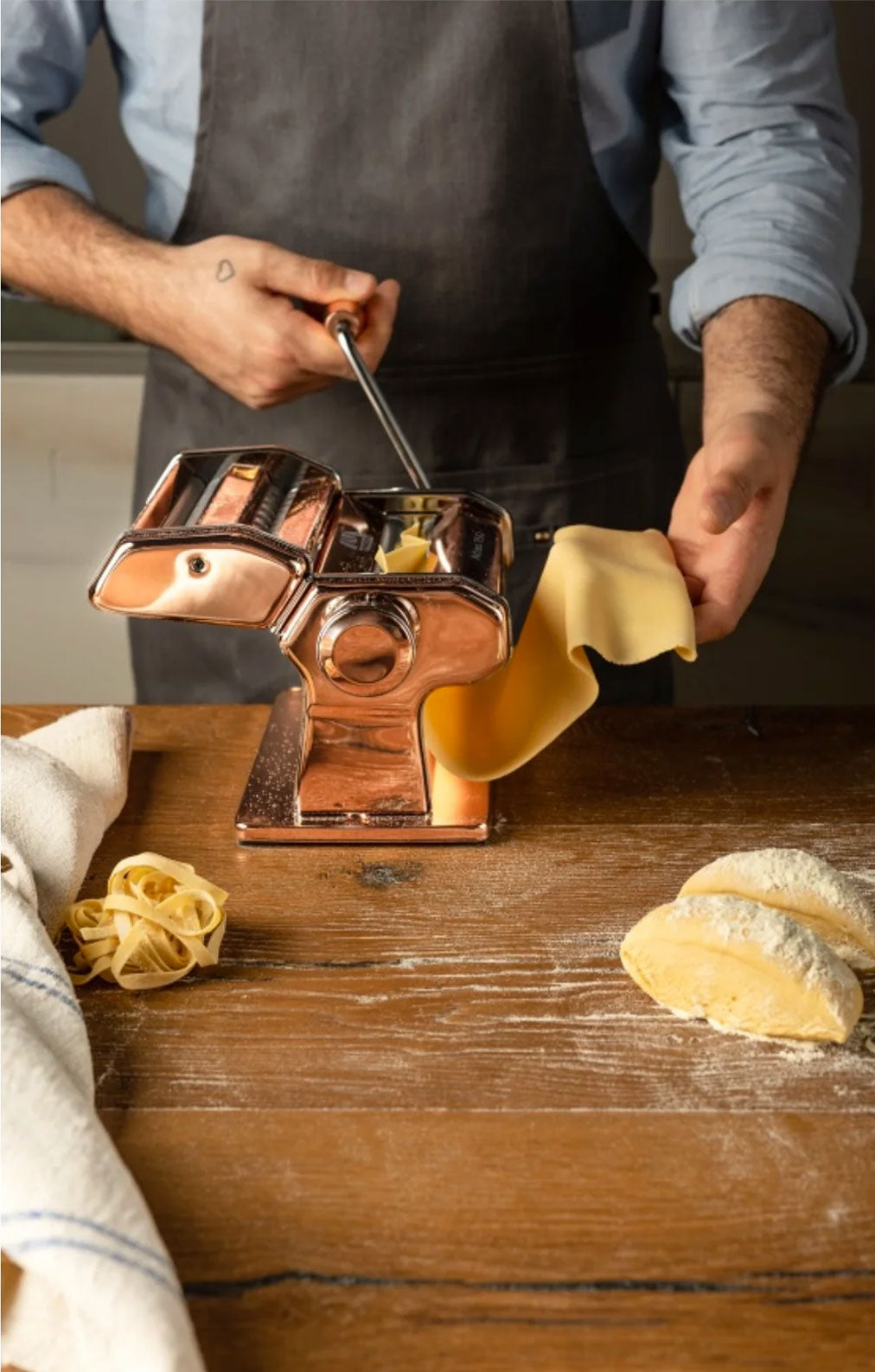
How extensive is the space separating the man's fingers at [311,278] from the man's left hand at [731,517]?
0.27 m

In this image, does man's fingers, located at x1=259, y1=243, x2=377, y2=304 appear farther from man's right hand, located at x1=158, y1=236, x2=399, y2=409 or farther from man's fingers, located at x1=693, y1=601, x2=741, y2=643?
man's fingers, located at x1=693, y1=601, x2=741, y2=643

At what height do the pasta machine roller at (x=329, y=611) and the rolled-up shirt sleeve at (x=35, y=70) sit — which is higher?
the rolled-up shirt sleeve at (x=35, y=70)

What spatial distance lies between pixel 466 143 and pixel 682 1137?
3.06 ft

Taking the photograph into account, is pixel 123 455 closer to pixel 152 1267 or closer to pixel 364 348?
pixel 364 348

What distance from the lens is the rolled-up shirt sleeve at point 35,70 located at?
4.22ft

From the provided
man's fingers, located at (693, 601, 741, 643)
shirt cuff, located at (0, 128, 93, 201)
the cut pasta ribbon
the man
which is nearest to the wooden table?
the cut pasta ribbon

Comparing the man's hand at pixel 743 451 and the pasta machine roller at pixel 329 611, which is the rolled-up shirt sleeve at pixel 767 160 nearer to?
the man's hand at pixel 743 451

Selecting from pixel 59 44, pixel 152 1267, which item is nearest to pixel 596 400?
pixel 59 44

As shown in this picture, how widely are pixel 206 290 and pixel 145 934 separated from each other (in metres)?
0.62

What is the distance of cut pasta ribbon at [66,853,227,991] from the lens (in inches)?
26.9

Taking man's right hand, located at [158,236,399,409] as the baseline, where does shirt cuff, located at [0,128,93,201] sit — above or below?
above

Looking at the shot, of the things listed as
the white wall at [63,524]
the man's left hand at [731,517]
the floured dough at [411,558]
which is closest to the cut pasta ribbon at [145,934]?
the floured dough at [411,558]

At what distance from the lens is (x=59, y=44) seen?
1.32m

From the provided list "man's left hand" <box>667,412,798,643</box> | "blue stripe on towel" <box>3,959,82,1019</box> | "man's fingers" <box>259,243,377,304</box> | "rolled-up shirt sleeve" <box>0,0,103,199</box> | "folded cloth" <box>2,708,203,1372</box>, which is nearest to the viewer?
"folded cloth" <box>2,708,203,1372</box>
